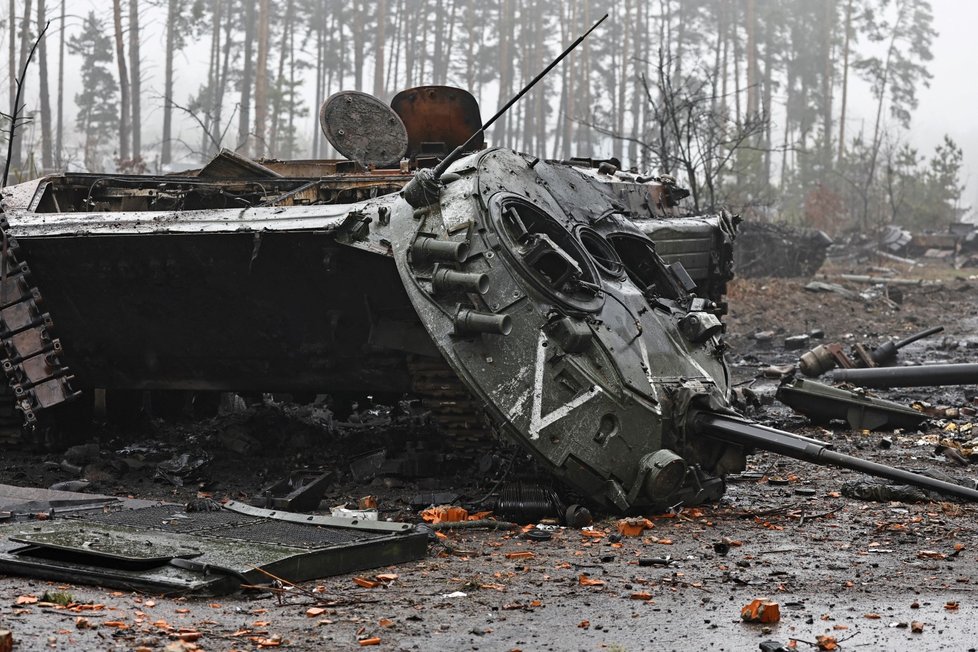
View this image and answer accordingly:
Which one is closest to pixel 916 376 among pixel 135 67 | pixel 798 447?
pixel 798 447

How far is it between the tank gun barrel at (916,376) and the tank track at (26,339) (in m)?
6.76

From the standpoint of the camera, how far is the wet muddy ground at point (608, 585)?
4215mm

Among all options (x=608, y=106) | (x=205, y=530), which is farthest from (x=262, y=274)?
(x=608, y=106)

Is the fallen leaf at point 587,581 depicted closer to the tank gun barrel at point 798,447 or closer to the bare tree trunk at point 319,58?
the tank gun barrel at point 798,447

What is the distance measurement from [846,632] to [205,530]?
10.1 ft

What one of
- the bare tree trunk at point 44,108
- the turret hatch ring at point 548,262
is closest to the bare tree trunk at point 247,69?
the bare tree trunk at point 44,108

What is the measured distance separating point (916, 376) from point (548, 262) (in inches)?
193

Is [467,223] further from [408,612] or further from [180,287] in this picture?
[408,612]

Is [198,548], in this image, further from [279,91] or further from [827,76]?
[827,76]

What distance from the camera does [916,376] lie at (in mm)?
10359

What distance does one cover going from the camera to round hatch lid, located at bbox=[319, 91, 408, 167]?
9680 mm

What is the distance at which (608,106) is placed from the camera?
50156 millimetres

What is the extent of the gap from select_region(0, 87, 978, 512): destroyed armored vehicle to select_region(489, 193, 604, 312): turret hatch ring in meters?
0.01

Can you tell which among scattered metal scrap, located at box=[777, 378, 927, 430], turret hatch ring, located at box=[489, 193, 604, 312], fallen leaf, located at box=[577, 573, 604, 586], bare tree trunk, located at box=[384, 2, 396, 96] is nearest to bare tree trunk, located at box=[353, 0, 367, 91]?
bare tree trunk, located at box=[384, 2, 396, 96]
